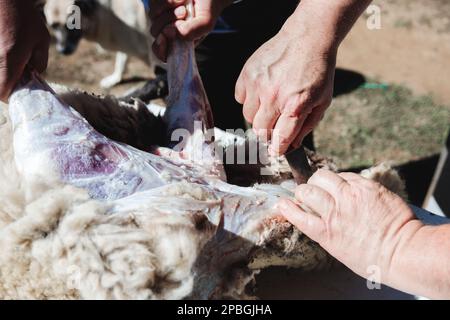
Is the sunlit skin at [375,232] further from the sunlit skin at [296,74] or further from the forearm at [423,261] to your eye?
the sunlit skin at [296,74]

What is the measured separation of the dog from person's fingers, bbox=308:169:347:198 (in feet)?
10.6

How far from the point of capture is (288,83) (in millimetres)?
1494

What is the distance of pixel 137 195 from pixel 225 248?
0.90ft

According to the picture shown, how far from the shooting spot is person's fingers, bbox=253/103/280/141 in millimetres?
1521

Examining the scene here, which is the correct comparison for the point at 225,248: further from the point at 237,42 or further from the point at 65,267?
the point at 237,42

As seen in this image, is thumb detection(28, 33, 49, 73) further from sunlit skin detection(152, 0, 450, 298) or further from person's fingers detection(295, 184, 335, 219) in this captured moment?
person's fingers detection(295, 184, 335, 219)

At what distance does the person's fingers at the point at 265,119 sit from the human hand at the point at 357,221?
0.25 metres

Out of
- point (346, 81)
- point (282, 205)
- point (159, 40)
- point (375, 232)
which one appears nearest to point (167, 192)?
point (282, 205)

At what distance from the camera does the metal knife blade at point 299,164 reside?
168 centimetres

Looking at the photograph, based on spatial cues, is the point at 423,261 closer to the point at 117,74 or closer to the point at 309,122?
the point at 309,122

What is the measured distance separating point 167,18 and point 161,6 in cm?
8

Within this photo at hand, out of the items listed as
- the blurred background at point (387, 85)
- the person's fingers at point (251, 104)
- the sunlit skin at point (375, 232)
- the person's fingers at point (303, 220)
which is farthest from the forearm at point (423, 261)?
the blurred background at point (387, 85)
